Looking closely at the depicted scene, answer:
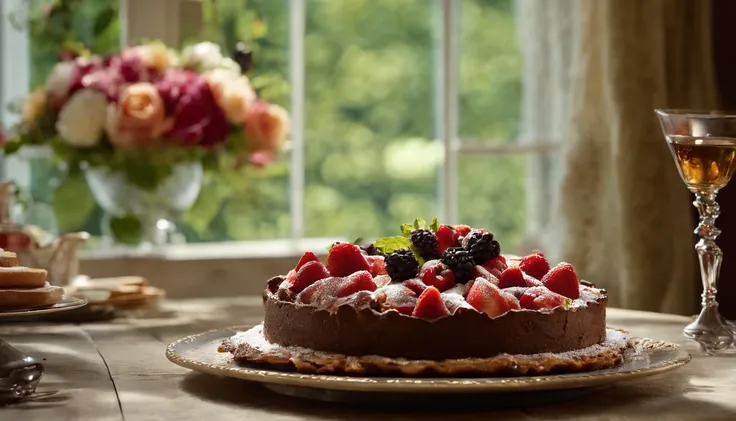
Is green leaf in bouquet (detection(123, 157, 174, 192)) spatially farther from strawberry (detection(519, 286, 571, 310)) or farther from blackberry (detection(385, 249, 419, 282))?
strawberry (detection(519, 286, 571, 310))

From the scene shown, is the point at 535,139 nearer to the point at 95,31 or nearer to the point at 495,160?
the point at 495,160

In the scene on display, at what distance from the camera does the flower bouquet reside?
310 cm

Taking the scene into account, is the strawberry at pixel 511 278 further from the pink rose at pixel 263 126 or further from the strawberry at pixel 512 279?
the pink rose at pixel 263 126

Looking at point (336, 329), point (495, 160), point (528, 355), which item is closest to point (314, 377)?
point (336, 329)

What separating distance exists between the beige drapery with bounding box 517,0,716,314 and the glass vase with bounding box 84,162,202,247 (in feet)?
4.51

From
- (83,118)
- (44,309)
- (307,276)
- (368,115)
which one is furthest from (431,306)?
(368,115)

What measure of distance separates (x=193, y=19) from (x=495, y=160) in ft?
4.01

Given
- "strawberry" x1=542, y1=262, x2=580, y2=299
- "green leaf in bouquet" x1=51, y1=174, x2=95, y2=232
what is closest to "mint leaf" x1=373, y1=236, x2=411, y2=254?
"strawberry" x1=542, y1=262, x2=580, y2=299

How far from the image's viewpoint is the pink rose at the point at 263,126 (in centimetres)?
335

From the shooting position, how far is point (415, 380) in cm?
131

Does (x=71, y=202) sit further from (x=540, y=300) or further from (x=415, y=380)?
(x=415, y=380)

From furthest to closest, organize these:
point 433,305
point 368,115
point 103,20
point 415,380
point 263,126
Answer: point 368,115 < point 103,20 < point 263,126 < point 433,305 < point 415,380

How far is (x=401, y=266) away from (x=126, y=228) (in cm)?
188

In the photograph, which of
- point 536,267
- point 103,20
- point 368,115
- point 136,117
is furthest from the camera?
point 368,115
